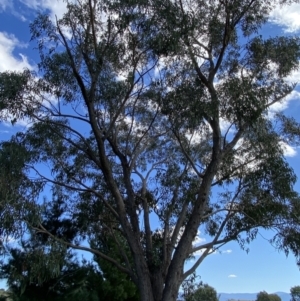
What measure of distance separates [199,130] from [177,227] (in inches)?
86.5

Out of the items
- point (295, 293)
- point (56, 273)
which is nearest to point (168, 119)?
point (56, 273)

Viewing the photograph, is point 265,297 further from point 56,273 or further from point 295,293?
point 56,273

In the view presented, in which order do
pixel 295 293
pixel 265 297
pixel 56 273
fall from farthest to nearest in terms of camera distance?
pixel 265 297
pixel 295 293
pixel 56 273

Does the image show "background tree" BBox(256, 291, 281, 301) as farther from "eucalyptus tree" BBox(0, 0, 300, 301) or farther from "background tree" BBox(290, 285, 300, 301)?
"eucalyptus tree" BBox(0, 0, 300, 301)

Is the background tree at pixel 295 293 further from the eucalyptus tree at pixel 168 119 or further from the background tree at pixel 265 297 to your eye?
the eucalyptus tree at pixel 168 119

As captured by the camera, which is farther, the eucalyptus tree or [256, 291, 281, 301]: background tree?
[256, 291, 281, 301]: background tree

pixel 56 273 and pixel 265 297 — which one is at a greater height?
pixel 265 297

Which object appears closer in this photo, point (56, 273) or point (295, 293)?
point (56, 273)

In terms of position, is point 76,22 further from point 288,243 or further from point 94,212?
point 288,243

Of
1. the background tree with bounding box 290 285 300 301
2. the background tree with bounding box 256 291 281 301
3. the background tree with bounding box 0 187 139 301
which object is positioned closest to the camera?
the background tree with bounding box 0 187 139 301

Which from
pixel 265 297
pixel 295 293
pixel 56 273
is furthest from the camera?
pixel 265 297

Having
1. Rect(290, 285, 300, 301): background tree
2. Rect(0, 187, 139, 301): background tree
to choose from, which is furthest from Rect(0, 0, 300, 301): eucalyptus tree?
Rect(290, 285, 300, 301): background tree

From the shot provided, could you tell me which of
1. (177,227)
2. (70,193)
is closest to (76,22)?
(70,193)

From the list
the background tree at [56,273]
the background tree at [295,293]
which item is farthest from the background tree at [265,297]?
the background tree at [56,273]
